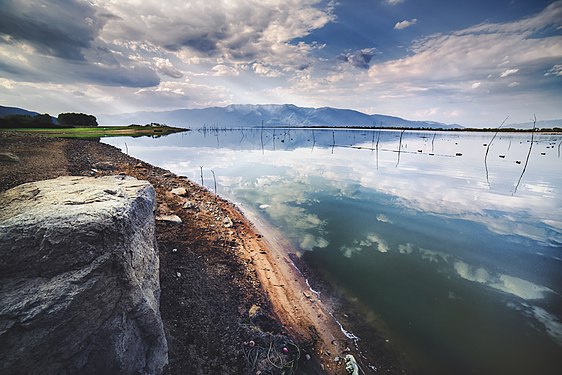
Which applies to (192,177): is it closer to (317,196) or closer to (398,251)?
(317,196)

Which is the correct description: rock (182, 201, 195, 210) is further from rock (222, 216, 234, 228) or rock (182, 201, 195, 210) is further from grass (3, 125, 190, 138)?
grass (3, 125, 190, 138)

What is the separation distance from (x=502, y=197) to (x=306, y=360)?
85.9 ft

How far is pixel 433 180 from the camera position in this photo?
2834 cm

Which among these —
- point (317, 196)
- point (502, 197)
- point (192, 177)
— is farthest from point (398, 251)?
point (192, 177)

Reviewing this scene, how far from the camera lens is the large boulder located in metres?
3.49

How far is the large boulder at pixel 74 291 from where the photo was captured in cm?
349

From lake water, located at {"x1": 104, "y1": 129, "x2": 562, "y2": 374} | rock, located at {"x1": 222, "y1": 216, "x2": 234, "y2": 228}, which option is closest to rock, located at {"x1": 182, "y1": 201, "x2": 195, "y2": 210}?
rock, located at {"x1": 222, "y1": 216, "x2": 234, "y2": 228}

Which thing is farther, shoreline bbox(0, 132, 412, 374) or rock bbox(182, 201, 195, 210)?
rock bbox(182, 201, 195, 210)

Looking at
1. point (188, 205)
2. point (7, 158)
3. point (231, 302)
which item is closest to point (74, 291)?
point (231, 302)

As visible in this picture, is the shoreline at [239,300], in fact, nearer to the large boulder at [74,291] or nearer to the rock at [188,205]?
the rock at [188,205]

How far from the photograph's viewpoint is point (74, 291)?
12.6 feet

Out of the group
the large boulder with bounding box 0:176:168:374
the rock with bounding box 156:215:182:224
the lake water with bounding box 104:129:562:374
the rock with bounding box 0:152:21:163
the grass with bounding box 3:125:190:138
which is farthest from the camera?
the grass with bounding box 3:125:190:138

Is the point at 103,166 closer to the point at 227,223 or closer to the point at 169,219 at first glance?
the point at 169,219

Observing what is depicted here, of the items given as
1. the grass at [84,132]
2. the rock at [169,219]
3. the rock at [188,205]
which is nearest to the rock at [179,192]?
the rock at [188,205]
